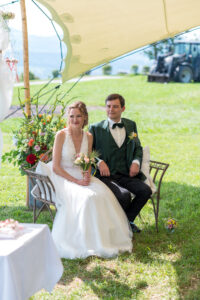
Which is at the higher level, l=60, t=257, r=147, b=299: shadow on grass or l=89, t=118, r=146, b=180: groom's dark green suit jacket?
l=89, t=118, r=146, b=180: groom's dark green suit jacket

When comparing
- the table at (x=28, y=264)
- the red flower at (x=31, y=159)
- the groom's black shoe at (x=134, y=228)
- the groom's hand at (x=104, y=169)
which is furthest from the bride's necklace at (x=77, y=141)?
the table at (x=28, y=264)

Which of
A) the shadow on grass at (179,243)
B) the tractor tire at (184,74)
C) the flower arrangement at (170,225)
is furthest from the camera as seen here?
the tractor tire at (184,74)

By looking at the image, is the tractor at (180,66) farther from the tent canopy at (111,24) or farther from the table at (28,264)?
the table at (28,264)

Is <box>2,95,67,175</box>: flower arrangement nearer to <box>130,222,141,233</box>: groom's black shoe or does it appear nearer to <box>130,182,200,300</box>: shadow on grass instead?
<box>130,222,141,233</box>: groom's black shoe

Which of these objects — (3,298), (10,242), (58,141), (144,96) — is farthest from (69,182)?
(144,96)

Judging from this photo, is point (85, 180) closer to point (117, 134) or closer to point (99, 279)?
point (117, 134)

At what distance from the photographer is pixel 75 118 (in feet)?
15.2

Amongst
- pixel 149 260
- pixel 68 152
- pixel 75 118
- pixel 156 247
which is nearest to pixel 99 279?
pixel 149 260

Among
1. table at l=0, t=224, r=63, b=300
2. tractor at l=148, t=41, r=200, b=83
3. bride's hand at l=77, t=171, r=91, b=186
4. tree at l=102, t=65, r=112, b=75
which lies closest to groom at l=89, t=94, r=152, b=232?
bride's hand at l=77, t=171, r=91, b=186

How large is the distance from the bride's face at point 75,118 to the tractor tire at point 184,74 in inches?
625

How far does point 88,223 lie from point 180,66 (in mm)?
16592

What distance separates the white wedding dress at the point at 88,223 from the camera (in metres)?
4.20

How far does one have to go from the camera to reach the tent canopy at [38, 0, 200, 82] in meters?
5.03

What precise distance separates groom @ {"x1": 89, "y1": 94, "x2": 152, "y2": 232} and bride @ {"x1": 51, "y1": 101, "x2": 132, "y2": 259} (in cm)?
18
